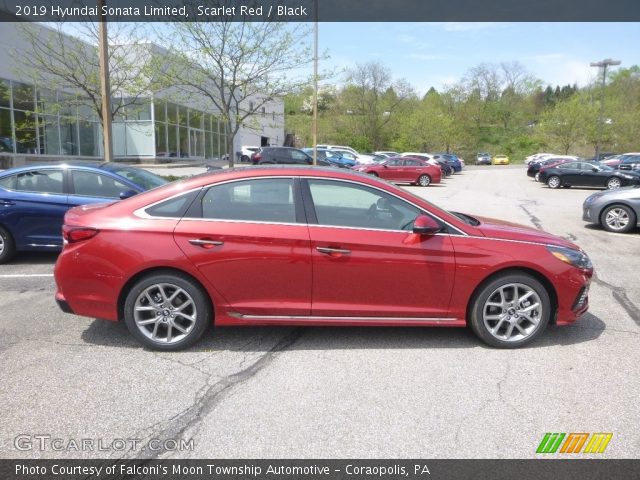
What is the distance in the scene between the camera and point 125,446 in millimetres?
2855

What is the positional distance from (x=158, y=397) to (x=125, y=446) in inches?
22.0

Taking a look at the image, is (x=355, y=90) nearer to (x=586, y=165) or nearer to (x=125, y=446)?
(x=586, y=165)

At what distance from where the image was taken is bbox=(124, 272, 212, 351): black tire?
4.04m

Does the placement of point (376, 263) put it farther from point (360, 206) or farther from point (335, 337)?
point (335, 337)

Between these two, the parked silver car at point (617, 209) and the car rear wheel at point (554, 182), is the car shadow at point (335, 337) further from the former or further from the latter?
the car rear wheel at point (554, 182)

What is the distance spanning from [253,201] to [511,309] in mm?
2429

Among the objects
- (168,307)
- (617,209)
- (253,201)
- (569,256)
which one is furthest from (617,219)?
(168,307)

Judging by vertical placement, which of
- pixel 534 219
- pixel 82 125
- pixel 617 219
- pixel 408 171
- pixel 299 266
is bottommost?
pixel 534 219

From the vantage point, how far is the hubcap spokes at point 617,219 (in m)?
10.7

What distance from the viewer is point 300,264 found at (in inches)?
158

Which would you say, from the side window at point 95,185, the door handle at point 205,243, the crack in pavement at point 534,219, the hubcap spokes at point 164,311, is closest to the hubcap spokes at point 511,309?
the door handle at point 205,243

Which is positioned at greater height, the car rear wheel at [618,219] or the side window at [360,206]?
the side window at [360,206]

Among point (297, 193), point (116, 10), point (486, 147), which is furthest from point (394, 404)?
point (486, 147)

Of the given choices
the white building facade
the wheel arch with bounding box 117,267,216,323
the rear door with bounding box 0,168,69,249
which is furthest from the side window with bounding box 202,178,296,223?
the white building facade
